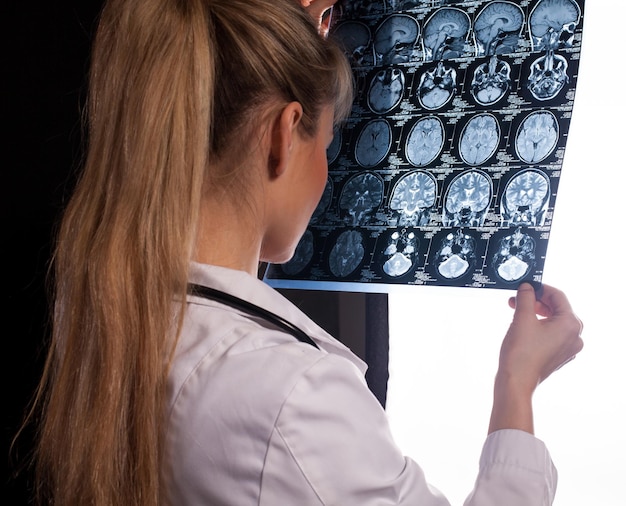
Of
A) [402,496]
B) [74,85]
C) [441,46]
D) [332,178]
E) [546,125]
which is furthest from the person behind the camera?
[74,85]

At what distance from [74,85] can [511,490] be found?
3.52 feet

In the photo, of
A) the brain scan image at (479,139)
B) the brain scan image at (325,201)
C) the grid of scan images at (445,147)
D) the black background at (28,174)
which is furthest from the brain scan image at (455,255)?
the black background at (28,174)

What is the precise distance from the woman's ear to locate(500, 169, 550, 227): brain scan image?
1.19 feet

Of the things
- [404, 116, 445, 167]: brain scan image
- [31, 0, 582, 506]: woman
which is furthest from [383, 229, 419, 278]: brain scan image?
[31, 0, 582, 506]: woman

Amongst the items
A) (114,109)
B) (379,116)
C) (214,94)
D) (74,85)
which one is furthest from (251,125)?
(74,85)

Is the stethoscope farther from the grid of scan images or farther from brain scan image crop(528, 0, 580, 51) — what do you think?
brain scan image crop(528, 0, 580, 51)

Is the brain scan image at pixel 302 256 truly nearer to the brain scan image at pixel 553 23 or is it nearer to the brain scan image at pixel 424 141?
the brain scan image at pixel 424 141

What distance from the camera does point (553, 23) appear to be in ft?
3.54

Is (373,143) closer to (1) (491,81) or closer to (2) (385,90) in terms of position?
(2) (385,90)

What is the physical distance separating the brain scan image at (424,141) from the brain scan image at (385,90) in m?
0.06

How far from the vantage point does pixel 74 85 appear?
1415mm

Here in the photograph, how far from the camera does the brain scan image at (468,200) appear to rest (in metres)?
1.11

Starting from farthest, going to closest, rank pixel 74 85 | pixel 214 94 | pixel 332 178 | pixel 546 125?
1. pixel 74 85
2. pixel 332 178
3. pixel 546 125
4. pixel 214 94

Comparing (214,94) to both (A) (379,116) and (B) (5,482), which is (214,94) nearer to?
(A) (379,116)
